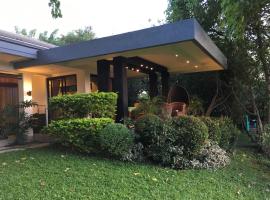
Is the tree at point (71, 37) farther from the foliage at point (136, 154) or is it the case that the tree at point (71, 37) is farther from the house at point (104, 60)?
the foliage at point (136, 154)

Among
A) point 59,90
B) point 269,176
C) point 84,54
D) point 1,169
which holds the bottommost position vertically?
point 269,176

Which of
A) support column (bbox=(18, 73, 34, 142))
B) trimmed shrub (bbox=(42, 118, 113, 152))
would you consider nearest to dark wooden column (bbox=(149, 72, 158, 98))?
support column (bbox=(18, 73, 34, 142))

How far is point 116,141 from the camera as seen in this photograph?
6.87 metres

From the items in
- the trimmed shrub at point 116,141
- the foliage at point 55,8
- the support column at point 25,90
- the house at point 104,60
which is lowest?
the trimmed shrub at point 116,141

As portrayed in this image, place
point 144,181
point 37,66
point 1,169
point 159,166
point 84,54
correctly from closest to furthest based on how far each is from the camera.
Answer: point 144,181
point 1,169
point 159,166
point 84,54
point 37,66

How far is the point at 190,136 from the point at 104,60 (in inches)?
163

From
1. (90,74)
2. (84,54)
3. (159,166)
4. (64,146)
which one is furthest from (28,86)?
(159,166)

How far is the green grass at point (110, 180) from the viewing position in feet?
16.6

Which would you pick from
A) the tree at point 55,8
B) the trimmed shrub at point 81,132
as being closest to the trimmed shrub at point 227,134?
the trimmed shrub at point 81,132

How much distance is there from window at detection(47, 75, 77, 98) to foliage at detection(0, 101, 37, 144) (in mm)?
2337

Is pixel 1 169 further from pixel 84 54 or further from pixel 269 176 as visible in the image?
pixel 269 176

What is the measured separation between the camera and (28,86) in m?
11.5

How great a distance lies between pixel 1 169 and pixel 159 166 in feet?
10.5

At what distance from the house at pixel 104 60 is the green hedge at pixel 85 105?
1118 mm
